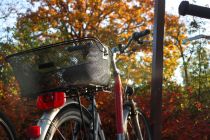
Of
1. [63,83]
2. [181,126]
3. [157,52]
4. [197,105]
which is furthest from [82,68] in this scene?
[197,105]

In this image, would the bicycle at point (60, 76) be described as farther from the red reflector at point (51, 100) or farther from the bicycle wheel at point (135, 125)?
the bicycle wheel at point (135, 125)

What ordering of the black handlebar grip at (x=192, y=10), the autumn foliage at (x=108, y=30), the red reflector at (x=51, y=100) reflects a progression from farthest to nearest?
the autumn foliage at (x=108, y=30)
the red reflector at (x=51, y=100)
the black handlebar grip at (x=192, y=10)

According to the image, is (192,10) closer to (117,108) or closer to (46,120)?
(46,120)

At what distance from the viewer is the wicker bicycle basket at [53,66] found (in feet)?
8.76

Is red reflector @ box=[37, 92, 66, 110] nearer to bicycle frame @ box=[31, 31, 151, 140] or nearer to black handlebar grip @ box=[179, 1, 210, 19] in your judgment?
bicycle frame @ box=[31, 31, 151, 140]

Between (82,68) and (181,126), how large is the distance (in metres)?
3.14

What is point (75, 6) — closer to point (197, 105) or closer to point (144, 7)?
point (144, 7)

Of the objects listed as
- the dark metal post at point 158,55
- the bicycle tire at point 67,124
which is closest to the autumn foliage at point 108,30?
the dark metal post at point 158,55

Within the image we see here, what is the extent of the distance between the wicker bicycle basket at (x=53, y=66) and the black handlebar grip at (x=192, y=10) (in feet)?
4.13

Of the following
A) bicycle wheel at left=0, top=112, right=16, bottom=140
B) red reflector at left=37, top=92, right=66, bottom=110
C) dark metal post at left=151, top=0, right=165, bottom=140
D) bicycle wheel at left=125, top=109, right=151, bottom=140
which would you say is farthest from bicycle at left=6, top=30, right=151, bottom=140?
dark metal post at left=151, top=0, right=165, bottom=140

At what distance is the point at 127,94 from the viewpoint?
12.7 ft

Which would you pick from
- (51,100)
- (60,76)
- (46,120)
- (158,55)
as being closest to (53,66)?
(60,76)

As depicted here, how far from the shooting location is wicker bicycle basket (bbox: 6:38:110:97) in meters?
Result: 2.67

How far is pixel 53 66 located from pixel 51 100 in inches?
8.1
